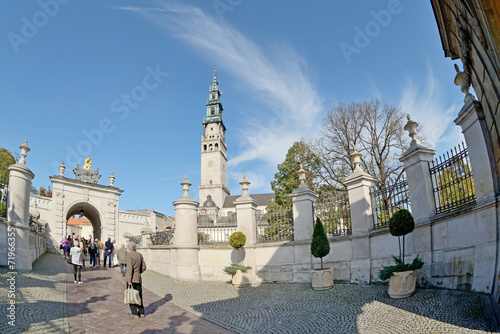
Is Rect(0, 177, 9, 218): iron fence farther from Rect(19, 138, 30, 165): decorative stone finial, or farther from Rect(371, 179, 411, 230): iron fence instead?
Rect(371, 179, 411, 230): iron fence

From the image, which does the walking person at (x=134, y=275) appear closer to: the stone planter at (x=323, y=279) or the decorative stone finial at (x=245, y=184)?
the stone planter at (x=323, y=279)

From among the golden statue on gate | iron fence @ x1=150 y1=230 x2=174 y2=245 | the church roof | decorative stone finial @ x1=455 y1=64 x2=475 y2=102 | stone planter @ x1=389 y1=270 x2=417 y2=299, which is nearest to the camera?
stone planter @ x1=389 y1=270 x2=417 y2=299

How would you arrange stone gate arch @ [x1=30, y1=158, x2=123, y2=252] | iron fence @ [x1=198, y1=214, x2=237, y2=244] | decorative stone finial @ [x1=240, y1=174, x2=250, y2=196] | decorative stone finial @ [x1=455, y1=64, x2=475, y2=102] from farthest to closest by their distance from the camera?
1. stone gate arch @ [x1=30, y1=158, x2=123, y2=252]
2. iron fence @ [x1=198, y1=214, x2=237, y2=244]
3. decorative stone finial @ [x1=240, y1=174, x2=250, y2=196]
4. decorative stone finial @ [x1=455, y1=64, x2=475, y2=102]

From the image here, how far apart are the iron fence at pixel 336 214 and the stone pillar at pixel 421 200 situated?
111 inches

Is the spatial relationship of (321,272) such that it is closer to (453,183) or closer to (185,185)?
(453,183)

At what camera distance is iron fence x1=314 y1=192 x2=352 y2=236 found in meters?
11.1

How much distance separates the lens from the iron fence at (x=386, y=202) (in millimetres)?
9109

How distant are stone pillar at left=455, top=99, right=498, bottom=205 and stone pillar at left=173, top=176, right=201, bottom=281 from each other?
10.6 metres

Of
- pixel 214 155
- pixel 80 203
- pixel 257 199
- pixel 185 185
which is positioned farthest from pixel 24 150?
pixel 257 199

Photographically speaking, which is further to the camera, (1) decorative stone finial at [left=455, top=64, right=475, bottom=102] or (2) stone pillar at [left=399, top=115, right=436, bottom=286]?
(2) stone pillar at [left=399, top=115, right=436, bottom=286]

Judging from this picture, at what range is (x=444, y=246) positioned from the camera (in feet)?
24.1

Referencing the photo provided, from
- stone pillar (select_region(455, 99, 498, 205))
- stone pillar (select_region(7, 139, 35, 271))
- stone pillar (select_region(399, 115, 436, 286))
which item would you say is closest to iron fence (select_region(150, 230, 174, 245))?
stone pillar (select_region(7, 139, 35, 271))

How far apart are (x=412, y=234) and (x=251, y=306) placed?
477 centimetres

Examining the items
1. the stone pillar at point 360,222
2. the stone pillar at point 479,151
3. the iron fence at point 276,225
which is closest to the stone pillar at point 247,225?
the iron fence at point 276,225
